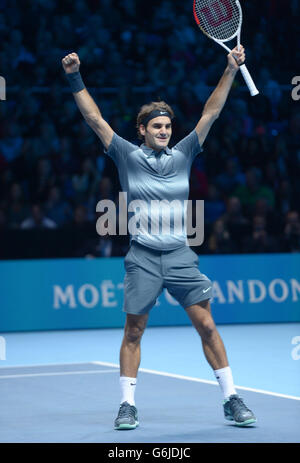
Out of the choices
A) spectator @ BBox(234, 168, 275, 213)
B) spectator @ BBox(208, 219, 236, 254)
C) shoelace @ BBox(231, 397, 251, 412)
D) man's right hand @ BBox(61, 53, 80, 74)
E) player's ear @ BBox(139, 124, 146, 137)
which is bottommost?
shoelace @ BBox(231, 397, 251, 412)

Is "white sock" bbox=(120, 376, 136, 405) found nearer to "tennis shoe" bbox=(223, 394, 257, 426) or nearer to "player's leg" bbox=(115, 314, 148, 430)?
"player's leg" bbox=(115, 314, 148, 430)

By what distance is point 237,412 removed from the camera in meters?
5.43

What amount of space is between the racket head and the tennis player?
1.18 m

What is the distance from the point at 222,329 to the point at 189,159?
19.5 ft

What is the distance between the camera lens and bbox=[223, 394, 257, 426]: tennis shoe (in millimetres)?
5398

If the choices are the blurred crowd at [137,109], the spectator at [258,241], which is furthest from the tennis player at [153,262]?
the spectator at [258,241]

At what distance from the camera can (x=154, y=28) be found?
608 inches

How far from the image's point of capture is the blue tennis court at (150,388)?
17.4 ft

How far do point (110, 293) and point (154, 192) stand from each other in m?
6.12

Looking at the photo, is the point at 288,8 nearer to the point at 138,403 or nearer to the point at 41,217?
the point at 41,217

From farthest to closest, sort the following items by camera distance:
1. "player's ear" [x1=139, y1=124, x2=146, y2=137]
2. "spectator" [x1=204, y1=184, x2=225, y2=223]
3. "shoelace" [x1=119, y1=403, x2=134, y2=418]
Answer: "spectator" [x1=204, y1=184, x2=225, y2=223]
"player's ear" [x1=139, y1=124, x2=146, y2=137]
"shoelace" [x1=119, y1=403, x2=134, y2=418]

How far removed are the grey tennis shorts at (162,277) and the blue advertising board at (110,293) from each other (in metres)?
5.87

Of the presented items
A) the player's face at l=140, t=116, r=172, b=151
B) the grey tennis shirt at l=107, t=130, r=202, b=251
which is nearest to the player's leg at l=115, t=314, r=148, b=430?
the grey tennis shirt at l=107, t=130, r=202, b=251
